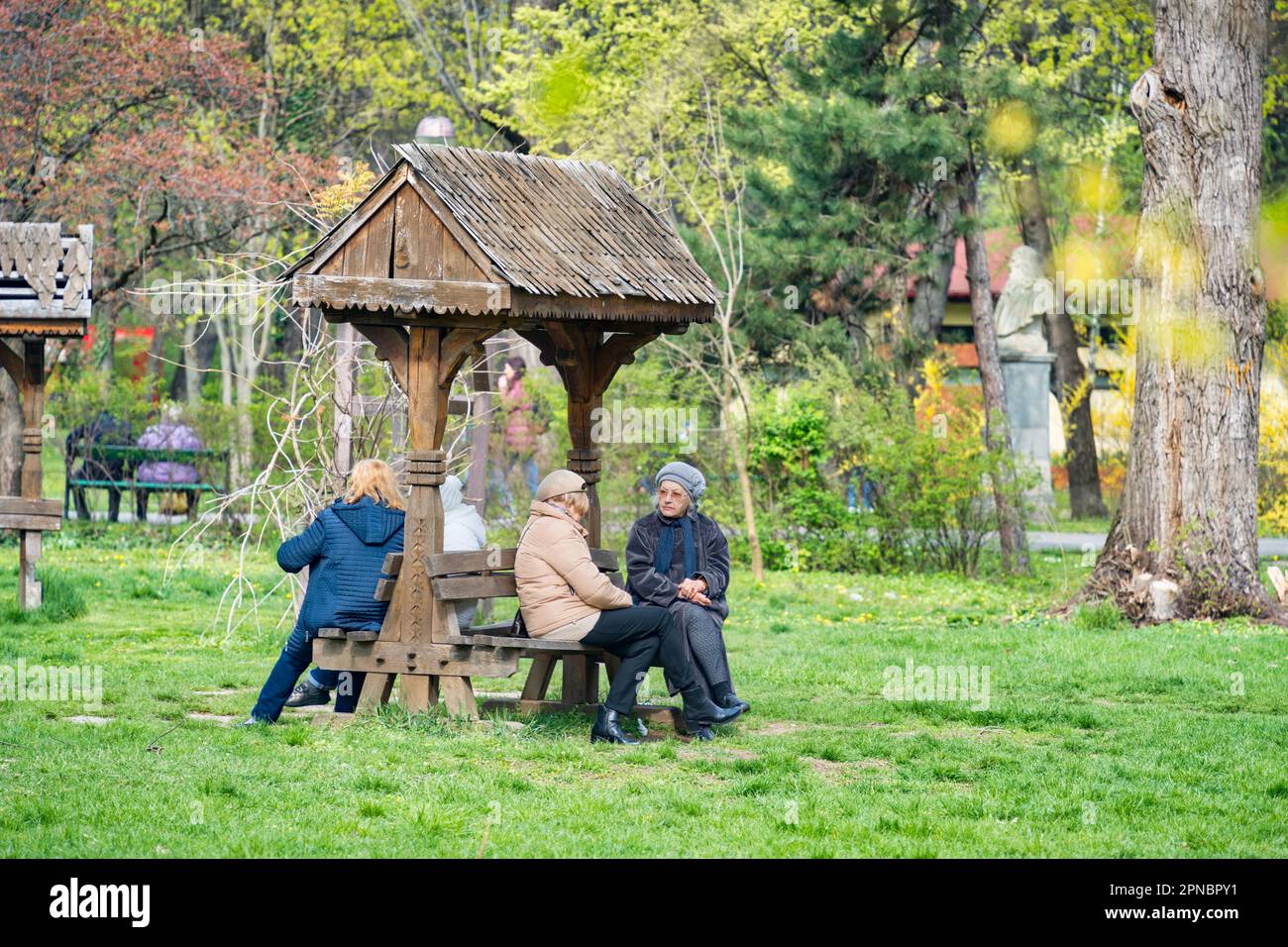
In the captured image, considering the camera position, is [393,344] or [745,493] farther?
[745,493]

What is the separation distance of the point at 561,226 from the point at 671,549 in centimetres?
199

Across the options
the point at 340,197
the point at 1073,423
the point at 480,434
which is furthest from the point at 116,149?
the point at 1073,423

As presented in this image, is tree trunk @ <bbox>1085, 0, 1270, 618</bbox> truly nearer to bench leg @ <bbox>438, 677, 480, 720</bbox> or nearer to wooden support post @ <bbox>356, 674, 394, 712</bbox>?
bench leg @ <bbox>438, 677, 480, 720</bbox>

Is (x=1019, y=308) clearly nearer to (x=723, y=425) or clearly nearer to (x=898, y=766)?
(x=723, y=425)

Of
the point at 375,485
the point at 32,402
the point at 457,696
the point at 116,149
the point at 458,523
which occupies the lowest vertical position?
the point at 457,696

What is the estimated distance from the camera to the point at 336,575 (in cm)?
927

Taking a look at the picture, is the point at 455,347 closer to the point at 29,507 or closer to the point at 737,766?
the point at 737,766

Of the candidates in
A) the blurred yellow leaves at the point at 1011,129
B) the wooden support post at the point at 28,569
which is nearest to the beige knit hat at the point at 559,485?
the wooden support post at the point at 28,569

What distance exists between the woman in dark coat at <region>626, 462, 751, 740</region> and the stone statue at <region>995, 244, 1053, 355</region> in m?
16.8

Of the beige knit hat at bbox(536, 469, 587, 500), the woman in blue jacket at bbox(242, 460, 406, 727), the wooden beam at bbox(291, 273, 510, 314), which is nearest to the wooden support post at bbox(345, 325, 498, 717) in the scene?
the woman in blue jacket at bbox(242, 460, 406, 727)

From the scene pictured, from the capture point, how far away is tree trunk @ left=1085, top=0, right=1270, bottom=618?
14.3 metres

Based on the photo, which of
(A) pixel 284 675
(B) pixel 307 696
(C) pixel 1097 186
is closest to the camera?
(A) pixel 284 675

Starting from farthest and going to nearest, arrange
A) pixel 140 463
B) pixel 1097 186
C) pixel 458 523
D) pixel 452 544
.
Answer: pixel 1097 186, pixel 140 463, pixel 458 523, pixel 452 544
